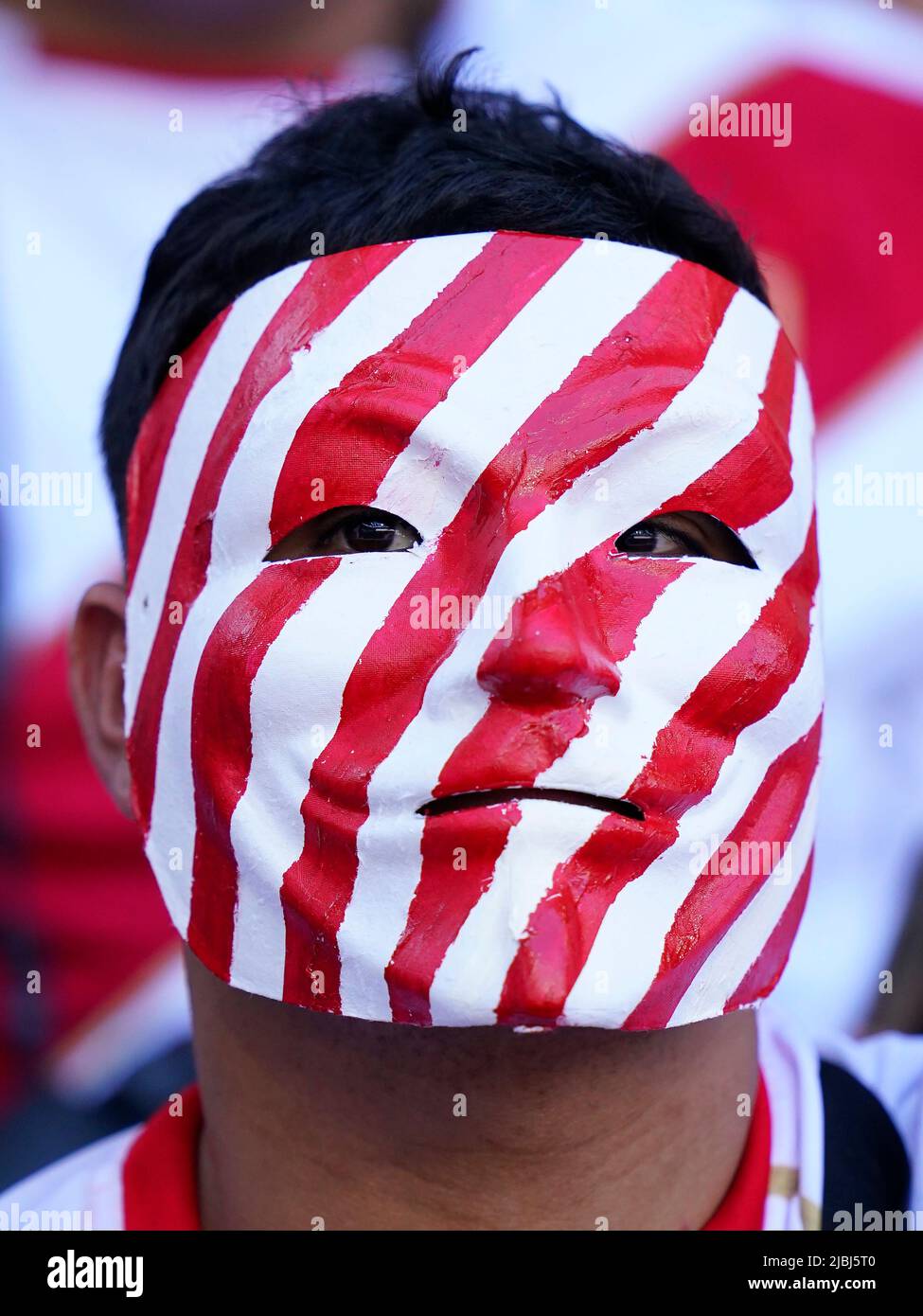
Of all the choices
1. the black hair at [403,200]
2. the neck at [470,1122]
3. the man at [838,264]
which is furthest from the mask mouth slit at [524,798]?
the man at [838,264]

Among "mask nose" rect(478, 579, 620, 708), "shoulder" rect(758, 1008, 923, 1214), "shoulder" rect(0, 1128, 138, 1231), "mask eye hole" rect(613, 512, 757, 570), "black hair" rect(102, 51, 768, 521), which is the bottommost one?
"shoulder" rect(0, 1128, 138, 1231)

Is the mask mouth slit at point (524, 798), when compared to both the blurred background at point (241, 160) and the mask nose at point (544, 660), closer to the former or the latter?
the mask nose at point (544, 660)

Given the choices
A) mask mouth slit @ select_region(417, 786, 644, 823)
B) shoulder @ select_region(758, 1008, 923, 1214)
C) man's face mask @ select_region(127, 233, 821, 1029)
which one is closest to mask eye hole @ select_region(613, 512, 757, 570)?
man's face mask @ select_region(127, 233, 821, 1029)

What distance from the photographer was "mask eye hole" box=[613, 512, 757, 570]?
63.7 inches

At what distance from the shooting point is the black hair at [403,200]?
68.8 inches

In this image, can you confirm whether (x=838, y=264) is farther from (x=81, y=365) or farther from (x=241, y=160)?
(x=81, y=365)

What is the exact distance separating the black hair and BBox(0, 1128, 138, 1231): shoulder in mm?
895

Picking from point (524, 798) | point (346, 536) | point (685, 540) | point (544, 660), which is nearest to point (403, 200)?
point (346, 536)

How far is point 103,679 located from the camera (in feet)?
6.57

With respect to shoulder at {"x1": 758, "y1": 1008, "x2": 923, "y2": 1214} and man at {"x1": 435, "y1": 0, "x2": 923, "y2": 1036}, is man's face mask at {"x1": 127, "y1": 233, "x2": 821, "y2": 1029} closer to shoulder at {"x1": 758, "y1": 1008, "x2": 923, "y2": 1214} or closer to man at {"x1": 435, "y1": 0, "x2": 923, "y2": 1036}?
shoulder at {"x1": 758, "y1": 1008, "x2": 923, "y2": 1214}

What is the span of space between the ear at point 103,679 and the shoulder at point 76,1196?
48 centimetres

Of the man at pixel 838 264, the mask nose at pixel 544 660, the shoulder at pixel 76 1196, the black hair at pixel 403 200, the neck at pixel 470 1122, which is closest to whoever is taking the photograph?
the mask nose at pixel 544 660

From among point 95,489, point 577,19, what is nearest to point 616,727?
point 95,489
